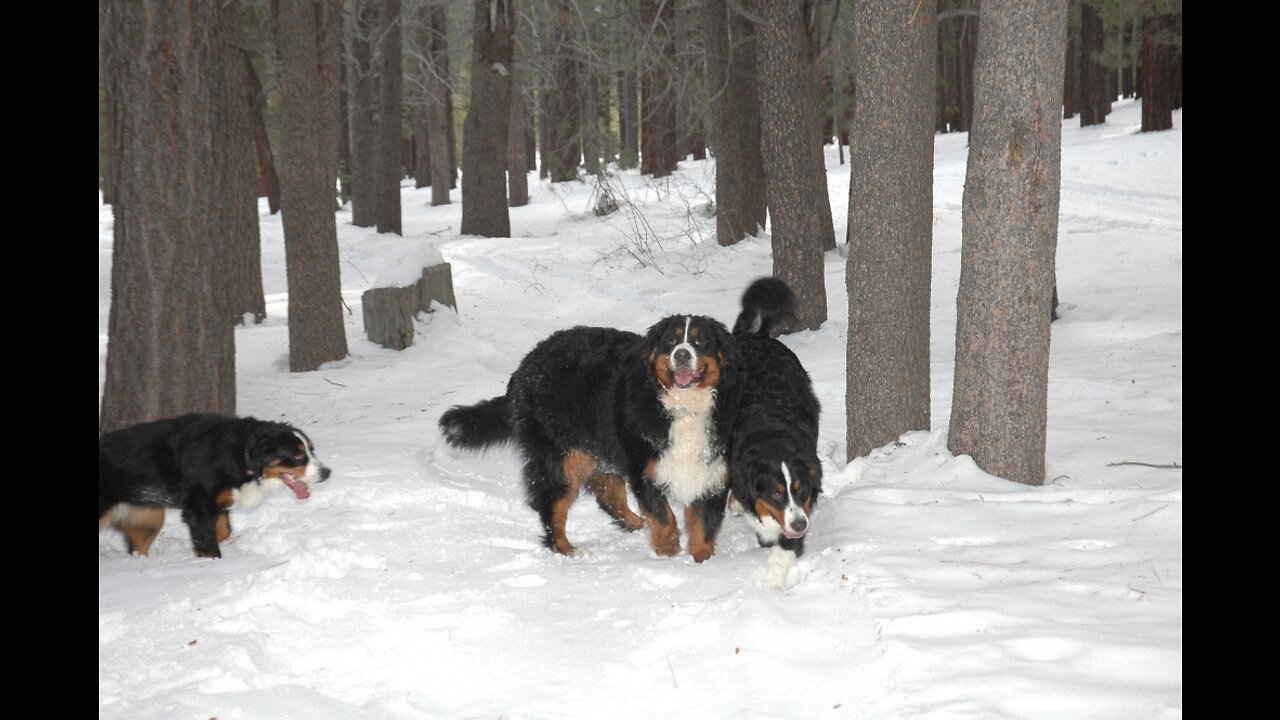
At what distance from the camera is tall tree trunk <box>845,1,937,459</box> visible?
19.7ft

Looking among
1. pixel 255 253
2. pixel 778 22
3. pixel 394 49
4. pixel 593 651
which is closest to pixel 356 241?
pixel 394 49

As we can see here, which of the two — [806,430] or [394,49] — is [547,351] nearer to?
[806,430]

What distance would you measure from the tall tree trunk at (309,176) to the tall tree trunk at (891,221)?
6.31m

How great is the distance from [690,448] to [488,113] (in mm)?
13652

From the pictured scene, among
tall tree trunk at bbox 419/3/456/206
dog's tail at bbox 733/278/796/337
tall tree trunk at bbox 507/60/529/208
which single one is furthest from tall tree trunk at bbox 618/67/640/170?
dog's tail at bbox 733/278/796/337

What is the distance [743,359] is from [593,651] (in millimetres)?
2318

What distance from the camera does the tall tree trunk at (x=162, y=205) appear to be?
6.34 meters

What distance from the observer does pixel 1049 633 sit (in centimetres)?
348

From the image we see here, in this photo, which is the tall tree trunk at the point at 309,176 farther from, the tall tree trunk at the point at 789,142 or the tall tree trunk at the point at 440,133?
the tall tree trunk at the point at 440,133

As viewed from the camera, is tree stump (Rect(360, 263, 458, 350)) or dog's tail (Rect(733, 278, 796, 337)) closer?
dog's tail (Rect(733, 278, 796, 337))

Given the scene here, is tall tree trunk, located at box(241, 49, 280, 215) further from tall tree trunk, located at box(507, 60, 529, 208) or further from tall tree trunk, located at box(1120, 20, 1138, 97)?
tall tree trunk, located at box(1120, 20, 1138, 97)

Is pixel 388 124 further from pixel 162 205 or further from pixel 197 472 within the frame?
pixel 197 472

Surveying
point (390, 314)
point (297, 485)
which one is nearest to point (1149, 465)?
point (297, 485)

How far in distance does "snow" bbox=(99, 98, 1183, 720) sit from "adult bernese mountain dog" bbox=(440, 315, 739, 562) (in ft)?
0.78
